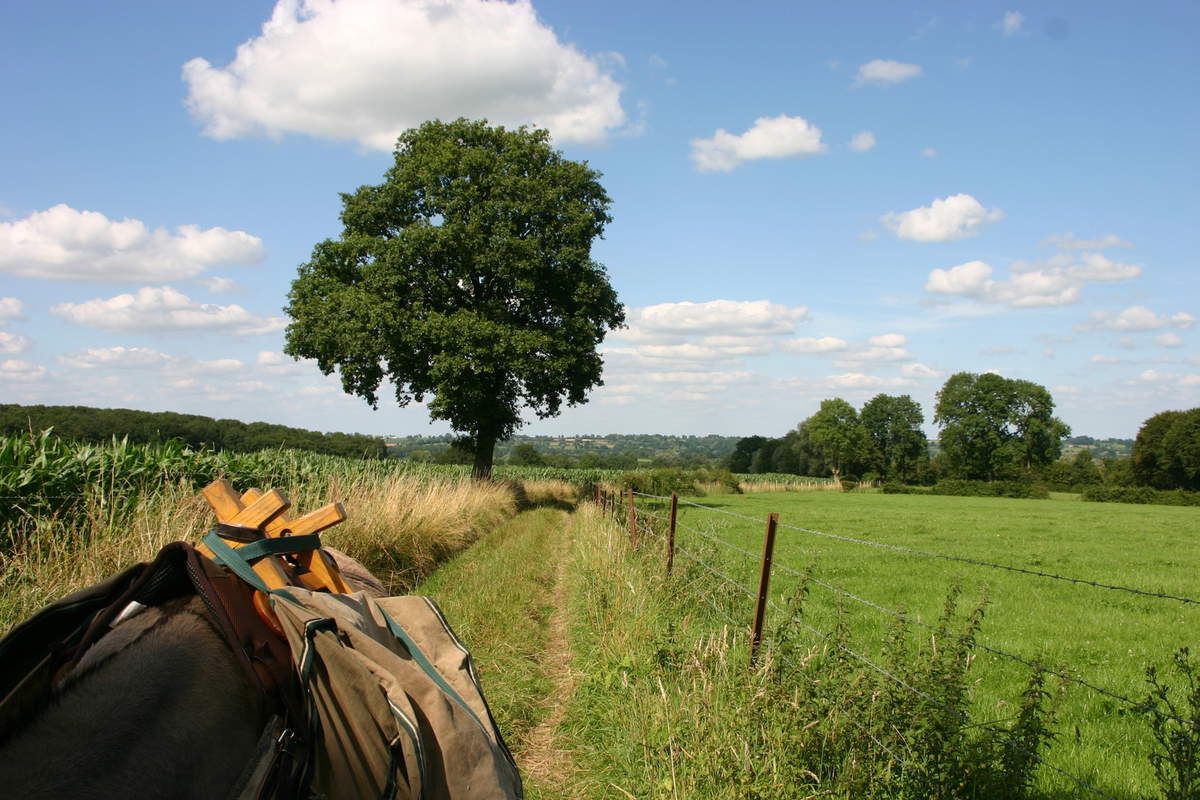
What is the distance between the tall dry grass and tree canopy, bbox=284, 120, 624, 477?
693 centimetres

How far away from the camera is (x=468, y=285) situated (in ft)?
88.4

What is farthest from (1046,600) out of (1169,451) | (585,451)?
(585,451)

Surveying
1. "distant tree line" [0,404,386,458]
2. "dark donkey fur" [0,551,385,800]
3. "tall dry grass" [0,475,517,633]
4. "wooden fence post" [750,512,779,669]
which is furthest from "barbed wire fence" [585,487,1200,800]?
"distant tree line" [0,404,386,458]

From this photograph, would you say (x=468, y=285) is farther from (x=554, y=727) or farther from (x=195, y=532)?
(x=554, y=727)

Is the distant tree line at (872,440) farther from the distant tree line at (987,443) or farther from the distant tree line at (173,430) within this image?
the distant tree line at (173,430)

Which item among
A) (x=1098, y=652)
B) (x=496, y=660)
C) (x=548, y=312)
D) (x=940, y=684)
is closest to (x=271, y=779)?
(x=940, y=684)

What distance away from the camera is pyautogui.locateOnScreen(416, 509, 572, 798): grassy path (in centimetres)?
476

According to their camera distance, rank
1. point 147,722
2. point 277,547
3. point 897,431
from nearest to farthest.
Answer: point 147,722, point 277,547, point 897,431

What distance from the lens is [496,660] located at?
20.6 feet

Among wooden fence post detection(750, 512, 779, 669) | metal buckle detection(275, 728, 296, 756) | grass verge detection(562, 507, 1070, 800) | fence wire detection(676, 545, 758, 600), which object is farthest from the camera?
fence wire detection(676, 545, 758, 600)

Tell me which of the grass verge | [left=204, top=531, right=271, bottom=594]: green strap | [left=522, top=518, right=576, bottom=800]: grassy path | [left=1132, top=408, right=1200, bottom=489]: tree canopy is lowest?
[left=522, top=518, right=576, bottom=800]: grassy path

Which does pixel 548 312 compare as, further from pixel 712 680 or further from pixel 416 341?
pixel 712 680

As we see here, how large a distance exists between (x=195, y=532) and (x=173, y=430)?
1031 cm

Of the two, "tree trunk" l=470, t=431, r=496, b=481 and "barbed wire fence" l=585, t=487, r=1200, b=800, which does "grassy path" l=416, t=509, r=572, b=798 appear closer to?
"barbed wire fence" l=585, t=487, r=1200, b=800
